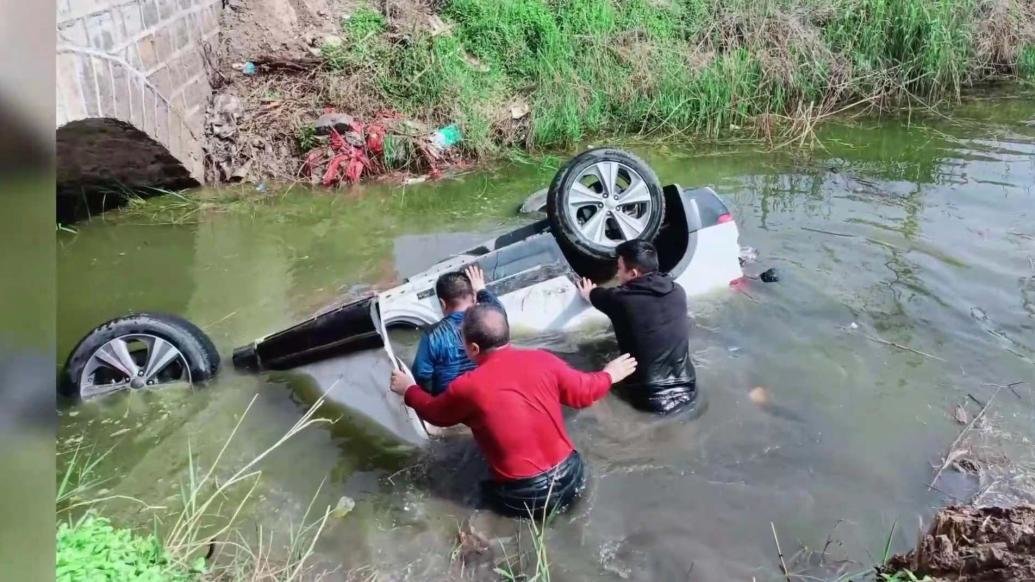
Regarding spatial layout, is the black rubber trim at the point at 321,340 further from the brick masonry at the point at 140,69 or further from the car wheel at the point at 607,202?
the brick masonry at the point at 140,69

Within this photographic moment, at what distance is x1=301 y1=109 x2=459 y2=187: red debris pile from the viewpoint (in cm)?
922

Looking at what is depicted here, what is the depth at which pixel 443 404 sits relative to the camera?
13.6 feet

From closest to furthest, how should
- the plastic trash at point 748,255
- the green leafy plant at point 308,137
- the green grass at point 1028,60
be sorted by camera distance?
the plastic trash at point 748,255
the green leafy plant at point 308,137
the green grass at point 1028,60

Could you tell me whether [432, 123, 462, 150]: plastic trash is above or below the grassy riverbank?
below

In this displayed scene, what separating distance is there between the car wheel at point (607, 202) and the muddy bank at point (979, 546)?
3.05 m

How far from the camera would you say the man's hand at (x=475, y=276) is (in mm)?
5320

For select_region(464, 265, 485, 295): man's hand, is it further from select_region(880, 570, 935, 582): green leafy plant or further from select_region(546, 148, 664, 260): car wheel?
select_region(880, 570, 935, 582): green leafy plant

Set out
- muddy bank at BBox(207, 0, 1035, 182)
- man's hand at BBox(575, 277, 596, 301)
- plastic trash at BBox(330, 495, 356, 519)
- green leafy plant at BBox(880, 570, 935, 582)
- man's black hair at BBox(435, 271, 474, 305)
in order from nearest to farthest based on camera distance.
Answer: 1. green leafy plant at BBox(880, 570, 935, 582)
2. plastic trash at BBox(330, 495, 356, 519)
3. man's black hair at BBox(435, 271, 474, 305)
4. man's hand at BBox(575, 277, 596, 301)
5. muddy bank at BBox(207, 0, 1035, 182)

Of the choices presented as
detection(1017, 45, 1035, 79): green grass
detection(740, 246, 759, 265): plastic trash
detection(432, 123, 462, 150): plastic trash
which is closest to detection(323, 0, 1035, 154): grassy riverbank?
detection(432, 123, 462, 150): plastic trash

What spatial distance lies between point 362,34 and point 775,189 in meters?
5.29

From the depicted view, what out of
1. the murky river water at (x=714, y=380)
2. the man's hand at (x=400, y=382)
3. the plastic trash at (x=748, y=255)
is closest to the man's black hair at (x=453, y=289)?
the man's hand at (x=400, y=382)

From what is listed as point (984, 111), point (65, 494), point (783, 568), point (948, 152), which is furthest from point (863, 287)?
point (984, 111)

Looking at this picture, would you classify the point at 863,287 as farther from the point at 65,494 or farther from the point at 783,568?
the point at 65,494

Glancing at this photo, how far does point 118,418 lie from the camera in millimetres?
5086
